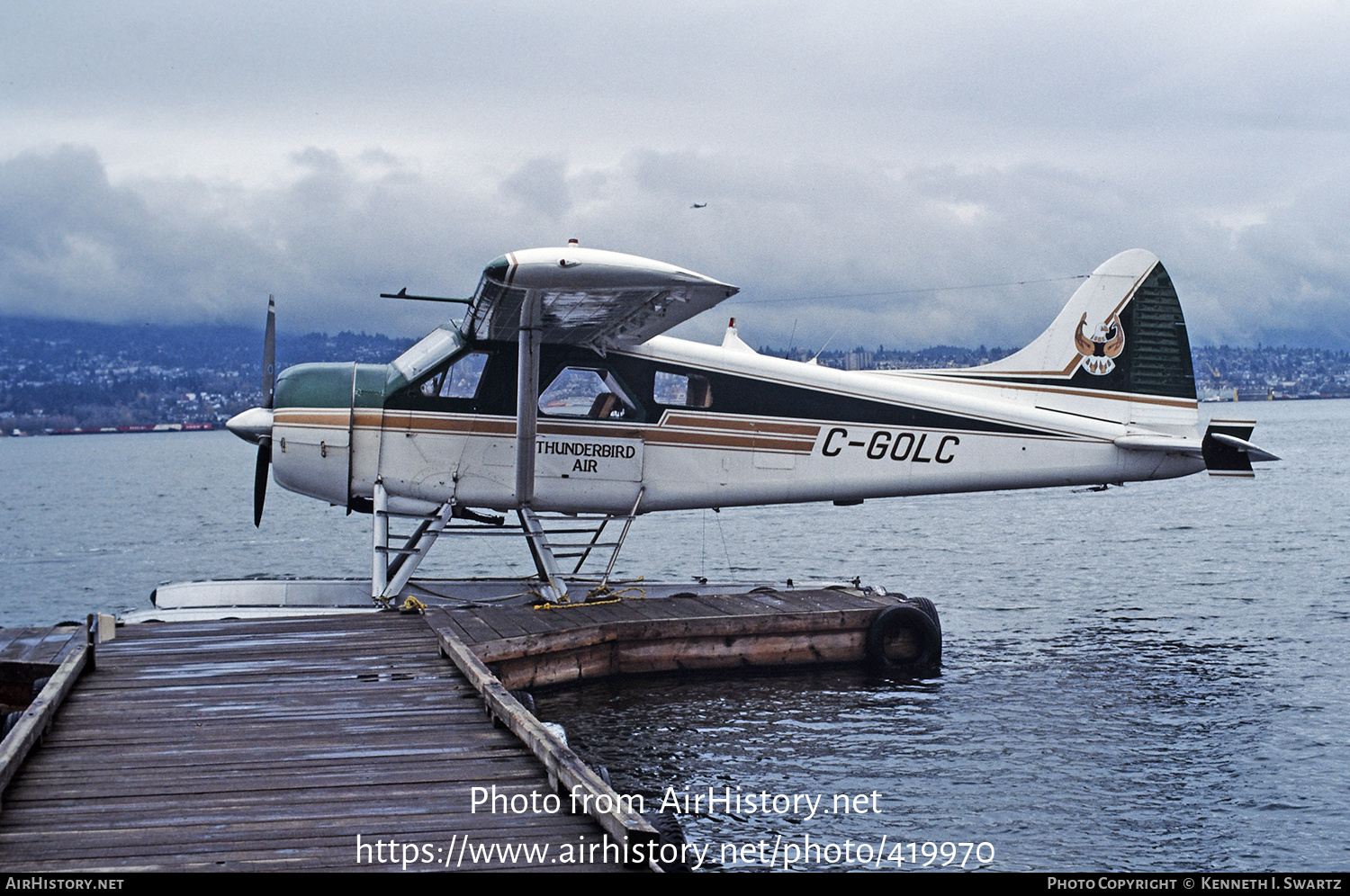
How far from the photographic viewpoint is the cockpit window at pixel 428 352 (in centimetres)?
1081

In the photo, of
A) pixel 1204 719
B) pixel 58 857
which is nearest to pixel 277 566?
pixel 1204 719

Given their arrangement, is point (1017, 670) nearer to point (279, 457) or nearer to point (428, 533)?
point (428, 533)

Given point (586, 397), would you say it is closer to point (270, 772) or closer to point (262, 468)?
point (262, 468)

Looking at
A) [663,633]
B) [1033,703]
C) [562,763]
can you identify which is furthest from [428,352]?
[562,763]

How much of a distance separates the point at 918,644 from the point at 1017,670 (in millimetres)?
1537

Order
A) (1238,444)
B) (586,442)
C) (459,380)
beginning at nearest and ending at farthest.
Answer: (459,380) → (586,442) → (1238,444)

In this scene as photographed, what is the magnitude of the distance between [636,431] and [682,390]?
0.59 meters

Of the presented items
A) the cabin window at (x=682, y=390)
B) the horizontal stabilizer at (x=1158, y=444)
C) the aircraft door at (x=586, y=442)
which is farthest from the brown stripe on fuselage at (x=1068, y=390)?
the aircraft door at (x=586, y=442)

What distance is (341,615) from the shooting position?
31.8ft

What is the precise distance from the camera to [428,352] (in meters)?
10.9

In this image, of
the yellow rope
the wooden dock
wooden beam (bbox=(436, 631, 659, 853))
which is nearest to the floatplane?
the yellow rope

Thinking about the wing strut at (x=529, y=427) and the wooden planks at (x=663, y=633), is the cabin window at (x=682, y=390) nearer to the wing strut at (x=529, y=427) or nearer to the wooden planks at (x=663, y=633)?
the wing strut at (x=529, y=427)

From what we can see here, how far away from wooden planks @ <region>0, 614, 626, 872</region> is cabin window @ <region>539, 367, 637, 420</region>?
350 centimetres

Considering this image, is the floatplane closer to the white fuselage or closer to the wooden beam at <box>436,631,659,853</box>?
the white fuselage
